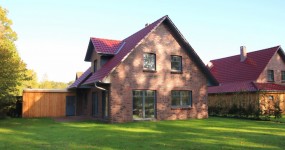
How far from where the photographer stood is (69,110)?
27.9 metres

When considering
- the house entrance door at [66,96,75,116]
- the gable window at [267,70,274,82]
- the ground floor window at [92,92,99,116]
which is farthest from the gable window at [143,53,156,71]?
the gable window at [267,70,274,82]

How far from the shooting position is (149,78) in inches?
831

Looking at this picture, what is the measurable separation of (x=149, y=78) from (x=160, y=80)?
1.00 metres

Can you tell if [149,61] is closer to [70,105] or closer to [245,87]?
[70,105]

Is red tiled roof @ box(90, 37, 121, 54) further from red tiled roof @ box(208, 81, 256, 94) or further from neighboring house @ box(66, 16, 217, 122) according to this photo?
red tiled roof @ box(208, 81, 256, 94)

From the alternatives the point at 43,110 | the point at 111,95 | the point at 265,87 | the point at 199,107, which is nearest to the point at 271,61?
the point at 265,87

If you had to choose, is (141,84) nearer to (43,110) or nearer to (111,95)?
(111,95)

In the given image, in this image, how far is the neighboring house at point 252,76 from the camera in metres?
28.9

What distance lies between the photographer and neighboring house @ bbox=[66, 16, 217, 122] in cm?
1978

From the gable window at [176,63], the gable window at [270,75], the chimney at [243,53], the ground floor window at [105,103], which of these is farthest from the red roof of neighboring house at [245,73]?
the ground floor window at [105,103]

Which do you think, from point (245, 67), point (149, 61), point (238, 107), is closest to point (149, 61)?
point (149, 61)

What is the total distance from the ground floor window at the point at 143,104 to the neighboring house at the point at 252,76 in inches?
344

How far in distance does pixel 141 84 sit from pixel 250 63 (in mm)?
18406

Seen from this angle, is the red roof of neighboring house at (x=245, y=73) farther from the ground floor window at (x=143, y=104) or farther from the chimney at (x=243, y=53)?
the ground floor window at (x=143, y=104)
